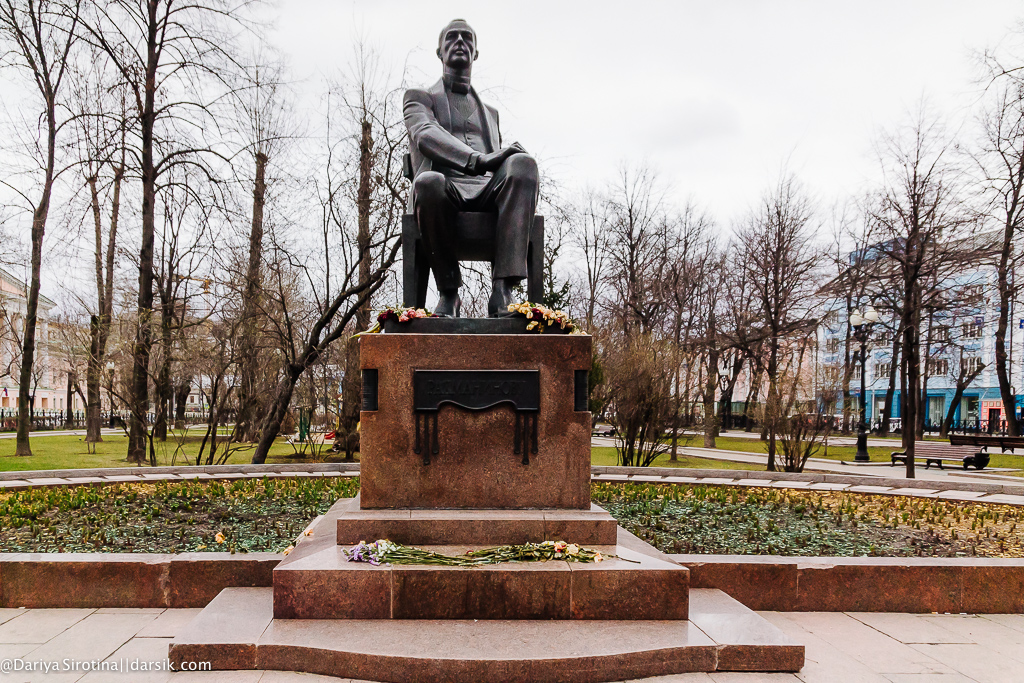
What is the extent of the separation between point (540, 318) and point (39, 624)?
376 cm

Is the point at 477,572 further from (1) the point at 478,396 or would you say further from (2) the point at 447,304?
(2) the point at 447,304

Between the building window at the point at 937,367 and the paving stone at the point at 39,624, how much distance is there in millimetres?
39348

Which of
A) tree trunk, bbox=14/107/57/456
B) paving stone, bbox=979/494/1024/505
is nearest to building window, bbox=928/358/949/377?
paving stone, bbox=979/494/1024/505

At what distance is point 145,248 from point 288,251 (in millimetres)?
3210

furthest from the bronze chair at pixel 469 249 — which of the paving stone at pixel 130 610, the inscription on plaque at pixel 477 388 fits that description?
the paving stone at pixel 130 610

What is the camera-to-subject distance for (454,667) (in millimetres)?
3305

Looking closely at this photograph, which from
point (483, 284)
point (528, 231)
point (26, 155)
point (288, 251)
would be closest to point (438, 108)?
point (528, 231)

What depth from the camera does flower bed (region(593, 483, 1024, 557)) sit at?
5.65m

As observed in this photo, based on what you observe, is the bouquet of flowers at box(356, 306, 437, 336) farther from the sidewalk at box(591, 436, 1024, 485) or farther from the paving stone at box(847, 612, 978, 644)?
the sidewalk at box(591, 436, 1024, 485)

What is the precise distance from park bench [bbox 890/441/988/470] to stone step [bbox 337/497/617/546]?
55.8ft

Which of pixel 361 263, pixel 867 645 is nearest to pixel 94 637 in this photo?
pixel 867 645

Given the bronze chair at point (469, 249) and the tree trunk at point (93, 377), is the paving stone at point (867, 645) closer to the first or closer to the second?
the bronze chair at point (469, 249)

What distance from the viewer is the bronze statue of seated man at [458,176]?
17.2 feet

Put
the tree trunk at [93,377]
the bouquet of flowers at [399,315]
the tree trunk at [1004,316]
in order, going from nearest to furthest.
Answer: the bouquet of flowers at [399,315] < the tree trunk at [93,377] < the tree trunk at [1004,316]
